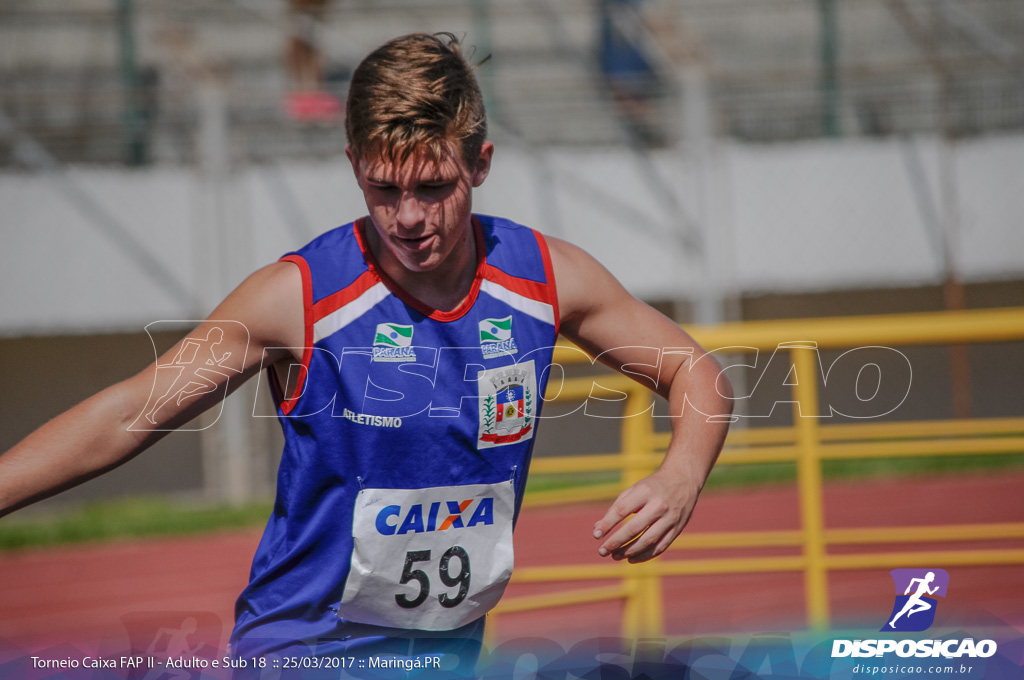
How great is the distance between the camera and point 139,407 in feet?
5.07

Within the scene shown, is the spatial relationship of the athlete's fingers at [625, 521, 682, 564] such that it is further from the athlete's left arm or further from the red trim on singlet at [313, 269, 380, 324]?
the red trim on singlet at [313, 269, 380, 324]

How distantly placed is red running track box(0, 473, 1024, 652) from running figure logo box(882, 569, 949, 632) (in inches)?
93.9

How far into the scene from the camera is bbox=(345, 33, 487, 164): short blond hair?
5.10 feet

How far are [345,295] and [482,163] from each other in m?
0.34

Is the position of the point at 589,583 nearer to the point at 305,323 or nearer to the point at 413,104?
the point at 305,323

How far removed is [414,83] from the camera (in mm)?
1589

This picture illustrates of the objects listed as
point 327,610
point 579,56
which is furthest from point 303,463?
point 579,56

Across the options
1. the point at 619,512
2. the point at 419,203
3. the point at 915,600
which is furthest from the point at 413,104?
the point at 915,600

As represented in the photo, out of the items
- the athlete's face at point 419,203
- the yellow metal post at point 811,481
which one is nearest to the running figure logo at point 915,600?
the yellow metal post at point 811,481

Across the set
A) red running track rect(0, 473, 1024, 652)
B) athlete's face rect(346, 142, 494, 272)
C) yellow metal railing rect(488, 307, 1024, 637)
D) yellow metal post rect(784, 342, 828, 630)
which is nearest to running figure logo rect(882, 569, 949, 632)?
yellow metal railing rect(488, 307, 1024, 637)

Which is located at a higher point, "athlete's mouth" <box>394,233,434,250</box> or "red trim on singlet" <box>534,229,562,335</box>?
"athlete's mouth" <box>394,233,434,250</box>

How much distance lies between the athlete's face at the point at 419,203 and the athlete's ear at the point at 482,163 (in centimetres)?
2

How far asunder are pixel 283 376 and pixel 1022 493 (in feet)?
24.9

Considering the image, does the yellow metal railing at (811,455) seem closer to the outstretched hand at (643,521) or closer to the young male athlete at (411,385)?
the young male athlete at (411,385)
